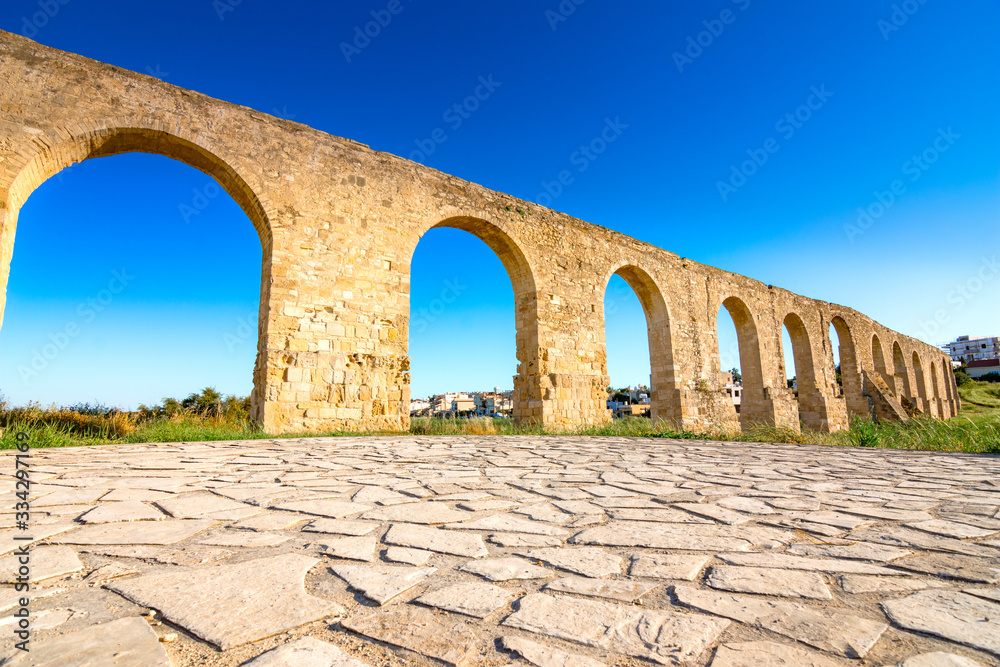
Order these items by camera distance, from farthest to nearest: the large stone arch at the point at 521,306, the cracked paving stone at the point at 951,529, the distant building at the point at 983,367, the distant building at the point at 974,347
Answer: the distant building at the point at 974,347, the distant building at the point at 983,367, the large stone arch at the point at 521,306, the cracked paving stone at the point at 951,529

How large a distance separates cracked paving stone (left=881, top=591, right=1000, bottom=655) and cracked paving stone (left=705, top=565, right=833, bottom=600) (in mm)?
164

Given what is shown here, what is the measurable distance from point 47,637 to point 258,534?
85 centimetres

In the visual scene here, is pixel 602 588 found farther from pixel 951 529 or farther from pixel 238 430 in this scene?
pixel 238 430

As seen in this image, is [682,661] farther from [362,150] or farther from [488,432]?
[362,150]

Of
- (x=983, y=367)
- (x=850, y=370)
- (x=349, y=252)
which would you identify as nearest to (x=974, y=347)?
(x=983, y=367)

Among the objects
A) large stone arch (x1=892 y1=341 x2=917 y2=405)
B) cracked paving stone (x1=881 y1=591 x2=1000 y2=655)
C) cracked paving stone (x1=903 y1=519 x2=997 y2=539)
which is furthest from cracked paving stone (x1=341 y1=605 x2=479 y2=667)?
large stone arch (x1=892 y1=341 x2=917 y2=405)

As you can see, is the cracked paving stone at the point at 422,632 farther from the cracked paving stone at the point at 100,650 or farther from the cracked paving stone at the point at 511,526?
the cracked paving stone at the point at 511,526

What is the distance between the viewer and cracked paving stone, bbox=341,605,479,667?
1.08 metres

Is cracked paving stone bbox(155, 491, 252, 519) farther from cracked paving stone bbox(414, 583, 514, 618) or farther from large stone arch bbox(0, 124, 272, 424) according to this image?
large stone arch bbox(0, 124, 272, 424)

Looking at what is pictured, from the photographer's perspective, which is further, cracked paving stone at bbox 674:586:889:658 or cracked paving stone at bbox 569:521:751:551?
cracked paving stone at bbox 569:521:751:551

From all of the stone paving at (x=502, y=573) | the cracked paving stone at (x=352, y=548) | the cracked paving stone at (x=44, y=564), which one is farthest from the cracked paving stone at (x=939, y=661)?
the cracked paving stone at (x=44, y=564)

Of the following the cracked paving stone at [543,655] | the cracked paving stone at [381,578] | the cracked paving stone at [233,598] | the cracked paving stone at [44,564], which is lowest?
the cracked paving stone at [543,655]

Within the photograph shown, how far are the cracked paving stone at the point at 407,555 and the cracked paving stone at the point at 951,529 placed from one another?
1.99 m

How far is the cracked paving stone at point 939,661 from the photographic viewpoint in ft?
3.34
